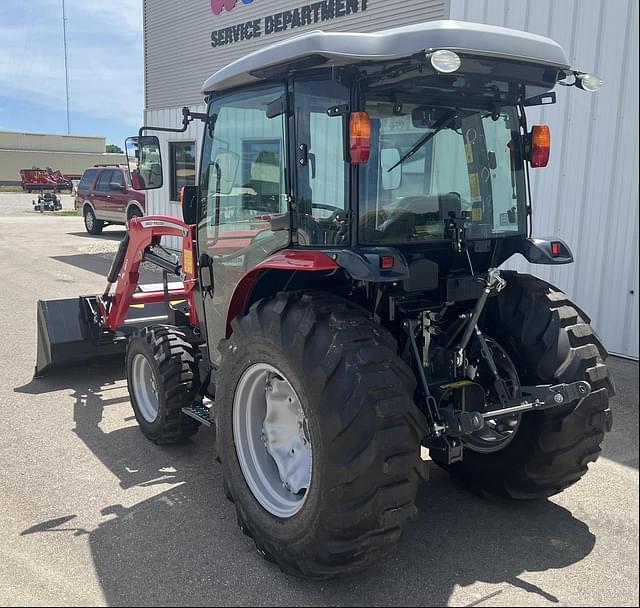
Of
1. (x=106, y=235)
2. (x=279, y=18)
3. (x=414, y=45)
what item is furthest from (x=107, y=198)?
(x=414, y=45)

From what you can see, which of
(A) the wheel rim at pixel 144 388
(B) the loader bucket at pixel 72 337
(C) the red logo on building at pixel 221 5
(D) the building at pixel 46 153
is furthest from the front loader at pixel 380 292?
(D) the building at pixel 46 153

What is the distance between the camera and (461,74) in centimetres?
304

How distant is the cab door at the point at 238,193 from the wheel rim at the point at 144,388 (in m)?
0.78

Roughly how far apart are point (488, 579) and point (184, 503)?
1.81 m

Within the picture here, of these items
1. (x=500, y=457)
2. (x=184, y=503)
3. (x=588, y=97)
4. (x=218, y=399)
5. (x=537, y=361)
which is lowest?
(x=184, y=503)

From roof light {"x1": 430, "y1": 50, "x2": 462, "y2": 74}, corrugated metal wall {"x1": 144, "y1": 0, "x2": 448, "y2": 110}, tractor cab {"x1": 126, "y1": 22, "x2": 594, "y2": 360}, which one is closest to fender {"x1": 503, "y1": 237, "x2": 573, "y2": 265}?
tractor cab {"x1": 126, "y1": 22, "x2": 594, "y2": 360}

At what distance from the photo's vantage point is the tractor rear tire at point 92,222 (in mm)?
20609

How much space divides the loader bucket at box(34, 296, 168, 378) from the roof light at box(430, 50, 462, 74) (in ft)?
15.2

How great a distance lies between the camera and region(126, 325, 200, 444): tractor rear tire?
4.54 metres

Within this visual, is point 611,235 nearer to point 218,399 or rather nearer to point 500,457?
point 500,457

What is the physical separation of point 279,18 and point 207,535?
10972 mm

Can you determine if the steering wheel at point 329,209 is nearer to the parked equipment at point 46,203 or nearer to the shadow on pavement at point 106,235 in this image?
the shadow on pavement at point 106,235

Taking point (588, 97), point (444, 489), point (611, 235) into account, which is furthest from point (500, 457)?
point (588, 97)

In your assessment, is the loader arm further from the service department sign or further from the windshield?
the service department sign
